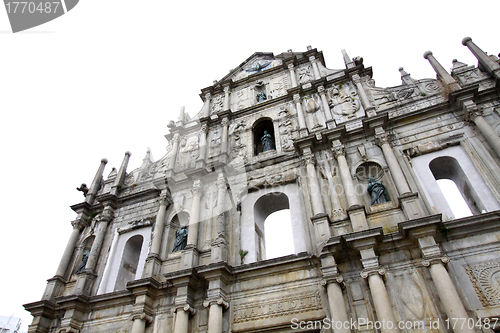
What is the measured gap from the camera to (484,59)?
10500 millimetres

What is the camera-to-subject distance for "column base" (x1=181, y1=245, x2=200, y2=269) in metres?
9.33

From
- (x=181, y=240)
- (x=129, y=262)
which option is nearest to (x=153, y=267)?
(x=181, y=240)

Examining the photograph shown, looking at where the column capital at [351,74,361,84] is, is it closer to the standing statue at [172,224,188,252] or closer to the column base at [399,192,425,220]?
the column base at [399,192,425,220]

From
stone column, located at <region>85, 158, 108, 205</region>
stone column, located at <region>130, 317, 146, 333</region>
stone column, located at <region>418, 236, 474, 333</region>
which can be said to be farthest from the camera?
stone column, located at <region>85, 158, 108, 205</region>

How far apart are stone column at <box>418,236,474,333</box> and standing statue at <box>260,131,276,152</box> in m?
6.44

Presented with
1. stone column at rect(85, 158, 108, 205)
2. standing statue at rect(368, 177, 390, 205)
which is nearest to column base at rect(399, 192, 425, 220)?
standing statue at rect(368, 177, 390, 205)

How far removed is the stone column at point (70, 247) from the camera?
1136cm

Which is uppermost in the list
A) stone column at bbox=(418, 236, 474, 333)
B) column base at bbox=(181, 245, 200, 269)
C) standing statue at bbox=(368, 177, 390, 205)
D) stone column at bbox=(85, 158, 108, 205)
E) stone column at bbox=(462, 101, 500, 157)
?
stone column at bbox=(85, 158, 108, 205)

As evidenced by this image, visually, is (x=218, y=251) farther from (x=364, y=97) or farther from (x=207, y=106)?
(x=207, y=106)

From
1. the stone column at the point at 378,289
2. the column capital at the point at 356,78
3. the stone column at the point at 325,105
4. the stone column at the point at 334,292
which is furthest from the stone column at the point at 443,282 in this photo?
the column capital at the point at 356,78

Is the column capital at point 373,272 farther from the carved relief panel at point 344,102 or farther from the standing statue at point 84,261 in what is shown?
the standing statue at point 84,261

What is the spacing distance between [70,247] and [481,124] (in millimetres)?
13595

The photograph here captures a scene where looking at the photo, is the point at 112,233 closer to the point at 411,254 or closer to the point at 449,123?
the point at 411,254

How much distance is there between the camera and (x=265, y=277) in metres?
8.52
